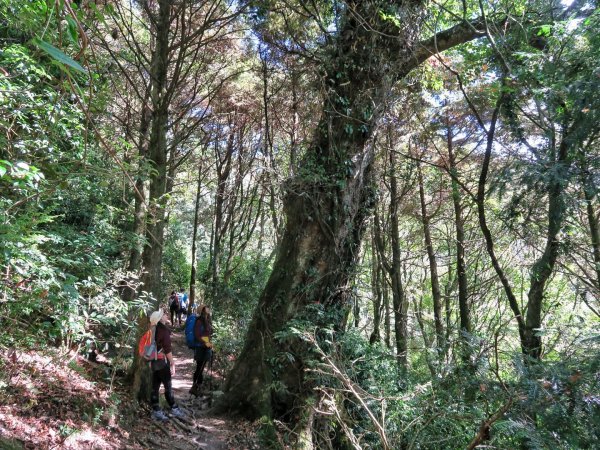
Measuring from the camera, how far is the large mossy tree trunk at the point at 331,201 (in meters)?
7.16

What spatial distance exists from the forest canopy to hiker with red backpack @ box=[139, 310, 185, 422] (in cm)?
27

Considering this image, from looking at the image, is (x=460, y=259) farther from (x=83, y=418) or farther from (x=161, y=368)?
(x=83, y=418)

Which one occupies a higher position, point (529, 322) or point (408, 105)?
point (408, 105)

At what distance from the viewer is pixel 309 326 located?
22.0ft

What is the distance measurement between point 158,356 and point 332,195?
3.98m

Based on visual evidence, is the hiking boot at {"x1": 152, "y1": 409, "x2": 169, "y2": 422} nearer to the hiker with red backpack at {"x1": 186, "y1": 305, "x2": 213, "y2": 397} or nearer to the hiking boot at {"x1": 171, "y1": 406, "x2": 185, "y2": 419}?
the hiking boot at {"x1": 171, "y1": 406, "x2": 185, "y2": 419}

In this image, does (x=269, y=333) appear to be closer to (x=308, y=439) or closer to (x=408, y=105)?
(x=308, y=439)

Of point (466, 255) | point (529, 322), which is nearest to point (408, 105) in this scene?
point (466, 255)

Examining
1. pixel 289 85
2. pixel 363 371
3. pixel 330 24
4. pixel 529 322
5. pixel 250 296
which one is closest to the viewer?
pixel 529 322

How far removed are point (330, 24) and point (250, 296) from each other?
7.19m

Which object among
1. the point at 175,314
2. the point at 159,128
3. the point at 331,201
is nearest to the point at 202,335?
the point at 331,201

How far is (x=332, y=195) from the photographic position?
24.7 ft

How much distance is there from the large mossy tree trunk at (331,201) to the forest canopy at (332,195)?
38mm

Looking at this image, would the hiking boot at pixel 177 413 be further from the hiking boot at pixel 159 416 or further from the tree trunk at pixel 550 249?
the tree trunk at pixel 550 249
